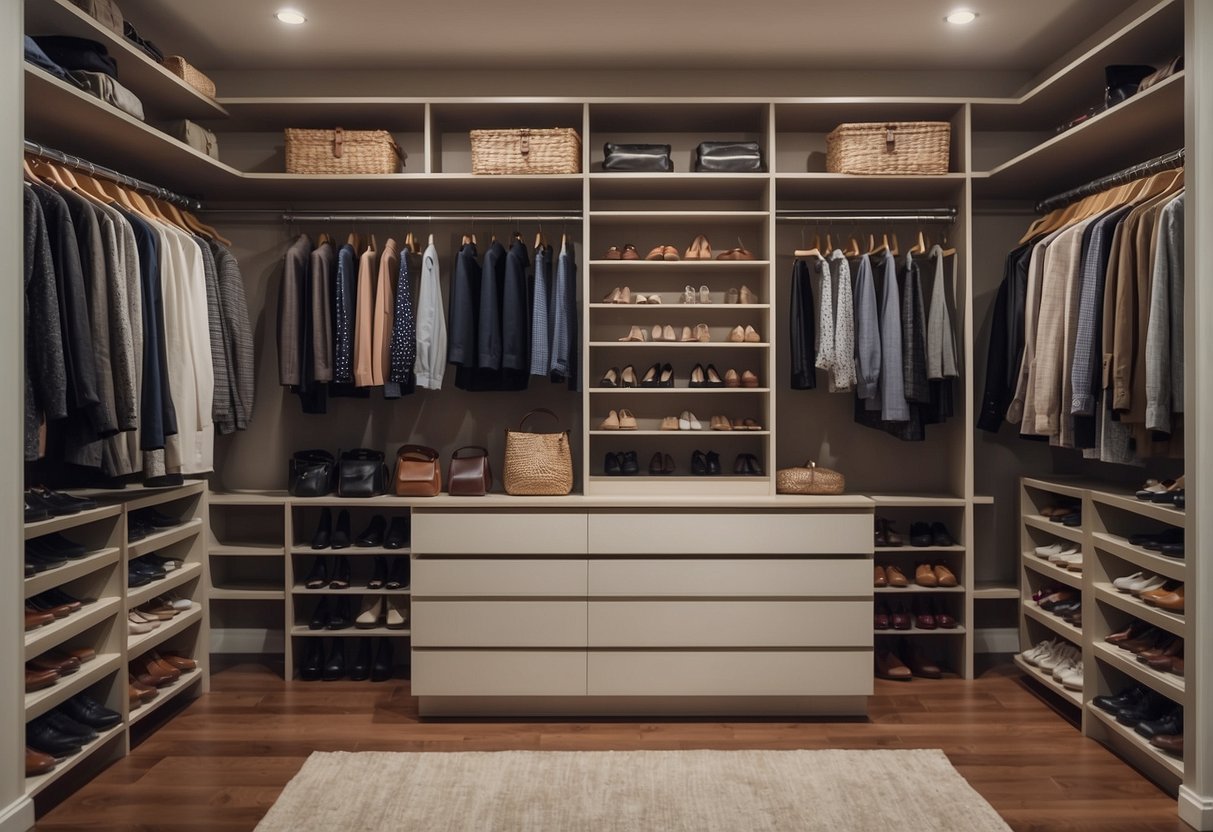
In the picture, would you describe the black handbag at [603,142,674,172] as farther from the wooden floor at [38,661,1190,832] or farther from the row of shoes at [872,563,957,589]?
the wooden floor at [38,661,1190,832]

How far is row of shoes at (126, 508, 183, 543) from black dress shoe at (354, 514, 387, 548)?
0.76m

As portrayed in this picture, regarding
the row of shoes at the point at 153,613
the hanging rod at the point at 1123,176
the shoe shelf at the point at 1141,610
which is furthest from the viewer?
the row of shoes at the point at 153,613

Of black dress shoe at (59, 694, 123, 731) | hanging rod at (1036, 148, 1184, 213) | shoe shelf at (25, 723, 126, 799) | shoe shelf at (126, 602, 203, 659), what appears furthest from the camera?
shoe shelf at (126, 602, 203, 659)

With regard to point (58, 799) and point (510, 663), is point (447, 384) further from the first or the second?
point (58, 799)

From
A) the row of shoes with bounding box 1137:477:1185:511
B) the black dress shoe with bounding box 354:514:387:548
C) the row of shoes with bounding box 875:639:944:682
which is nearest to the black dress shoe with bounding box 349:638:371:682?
the black dress shoe with bounding box 354:514:387:548

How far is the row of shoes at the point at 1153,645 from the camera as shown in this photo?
2.88 metres

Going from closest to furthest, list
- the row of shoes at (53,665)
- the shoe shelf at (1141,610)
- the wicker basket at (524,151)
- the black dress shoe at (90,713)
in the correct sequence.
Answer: the row of shoes at (53,665) < the shoe shelf at (1141,610) < the black dress shoe at (90,713) < the wicker basket at (524,151)

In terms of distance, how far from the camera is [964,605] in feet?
13.2

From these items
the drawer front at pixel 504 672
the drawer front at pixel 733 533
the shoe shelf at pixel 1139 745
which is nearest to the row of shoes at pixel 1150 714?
the shoe shelf at pixel 1139 745

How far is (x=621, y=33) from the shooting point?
3.79 meters

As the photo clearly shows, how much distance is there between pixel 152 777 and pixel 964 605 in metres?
3.35

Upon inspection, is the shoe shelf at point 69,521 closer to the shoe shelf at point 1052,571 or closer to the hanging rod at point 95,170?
the hanging rod at point 95,170

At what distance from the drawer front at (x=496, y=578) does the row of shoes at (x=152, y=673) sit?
100 centimetres

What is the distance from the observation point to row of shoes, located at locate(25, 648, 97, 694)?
8.81 feet
